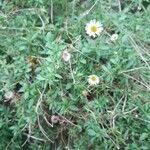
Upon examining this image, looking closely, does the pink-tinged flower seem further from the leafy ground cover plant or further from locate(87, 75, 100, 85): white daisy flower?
locate(87, 75, 100, 85): white daisy flower

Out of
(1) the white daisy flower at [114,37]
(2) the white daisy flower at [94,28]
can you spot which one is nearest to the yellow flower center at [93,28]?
(2) the white daisy flower at [94,28]

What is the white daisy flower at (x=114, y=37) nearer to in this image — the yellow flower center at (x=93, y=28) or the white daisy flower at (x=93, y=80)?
the yellow flower center at (x=93, y=28)

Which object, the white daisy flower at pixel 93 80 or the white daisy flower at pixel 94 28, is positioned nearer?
the white daisy flower at pixel 93 80

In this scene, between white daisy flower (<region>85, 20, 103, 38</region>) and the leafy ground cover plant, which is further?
white daisy flower (<region>85, 20, 103, 38</region>)

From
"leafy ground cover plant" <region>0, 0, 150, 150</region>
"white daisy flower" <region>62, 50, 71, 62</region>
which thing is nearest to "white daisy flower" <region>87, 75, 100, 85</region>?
"leafy ground cover plant" <region>0, 0, 150, 150</region>

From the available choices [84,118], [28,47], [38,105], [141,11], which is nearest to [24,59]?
[28,47]

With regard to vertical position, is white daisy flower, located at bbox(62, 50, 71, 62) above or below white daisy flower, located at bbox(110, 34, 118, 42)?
below

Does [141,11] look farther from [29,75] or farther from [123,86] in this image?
[29,75]

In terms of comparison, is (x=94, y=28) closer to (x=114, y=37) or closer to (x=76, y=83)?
(x=114, y=37)

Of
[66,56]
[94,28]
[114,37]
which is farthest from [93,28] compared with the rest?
[66,56]
